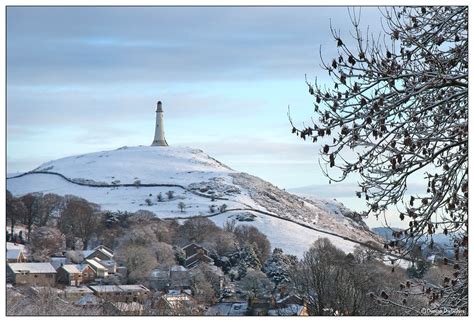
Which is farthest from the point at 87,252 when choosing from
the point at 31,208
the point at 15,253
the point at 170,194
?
the point at 170,194

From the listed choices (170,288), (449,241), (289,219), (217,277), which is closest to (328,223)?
(289,219)

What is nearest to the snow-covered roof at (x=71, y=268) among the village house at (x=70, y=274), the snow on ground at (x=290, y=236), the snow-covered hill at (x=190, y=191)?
the village house at (x=70, y=274)

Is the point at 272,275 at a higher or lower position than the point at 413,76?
lower

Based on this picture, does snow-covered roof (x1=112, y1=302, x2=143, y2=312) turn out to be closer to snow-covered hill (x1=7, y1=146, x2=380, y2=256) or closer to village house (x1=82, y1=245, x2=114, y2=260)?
village house (x1=82, y1=245, x2=114, y2=260)

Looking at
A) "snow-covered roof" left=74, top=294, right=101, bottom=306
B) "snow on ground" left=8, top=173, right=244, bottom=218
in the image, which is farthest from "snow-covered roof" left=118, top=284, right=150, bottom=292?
"snow on ground" left=8, top=173, right=244, bottom=218

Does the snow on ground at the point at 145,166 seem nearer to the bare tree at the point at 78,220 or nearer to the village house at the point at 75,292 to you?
the bare tree at the point at 78,220

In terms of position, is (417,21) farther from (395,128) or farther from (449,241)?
(449,241)

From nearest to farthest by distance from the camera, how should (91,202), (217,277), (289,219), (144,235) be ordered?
(217,277) < (144,235) < (91,202) < (289,219)

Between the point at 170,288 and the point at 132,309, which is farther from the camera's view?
the point at 170,288
